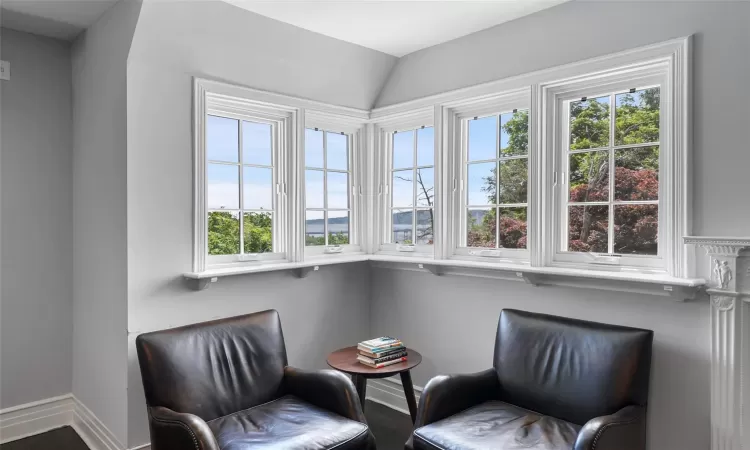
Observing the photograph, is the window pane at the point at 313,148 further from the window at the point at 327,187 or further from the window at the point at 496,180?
the window at the point at 496,180

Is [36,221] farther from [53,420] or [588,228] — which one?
[588,228]

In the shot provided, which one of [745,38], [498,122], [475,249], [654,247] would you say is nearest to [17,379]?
[475,249]

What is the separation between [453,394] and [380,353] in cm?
57

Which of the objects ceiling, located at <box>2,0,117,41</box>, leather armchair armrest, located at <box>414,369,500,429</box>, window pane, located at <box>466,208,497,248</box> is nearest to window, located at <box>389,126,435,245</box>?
window pane, located at <box>466,208,497,248</box>

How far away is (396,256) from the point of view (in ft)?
11.5

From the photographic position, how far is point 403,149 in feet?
11.8

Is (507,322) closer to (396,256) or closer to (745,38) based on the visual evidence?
(396,256)

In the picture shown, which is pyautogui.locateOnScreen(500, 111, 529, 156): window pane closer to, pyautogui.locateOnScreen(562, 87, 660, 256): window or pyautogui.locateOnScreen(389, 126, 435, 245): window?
pyautogui.locateOnScreen(562, 87, 660, 256): window

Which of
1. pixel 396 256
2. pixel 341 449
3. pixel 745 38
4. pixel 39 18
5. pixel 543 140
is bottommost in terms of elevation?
pixel 341 449

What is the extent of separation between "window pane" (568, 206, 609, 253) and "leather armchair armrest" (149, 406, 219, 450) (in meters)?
2.09

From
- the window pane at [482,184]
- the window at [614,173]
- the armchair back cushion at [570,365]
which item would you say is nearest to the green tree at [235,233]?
the window pane at [482,184]

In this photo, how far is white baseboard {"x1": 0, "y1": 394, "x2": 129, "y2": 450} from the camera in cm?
283

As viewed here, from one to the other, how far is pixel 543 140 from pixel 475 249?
83 cm

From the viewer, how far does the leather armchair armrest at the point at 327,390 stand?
2.31m
